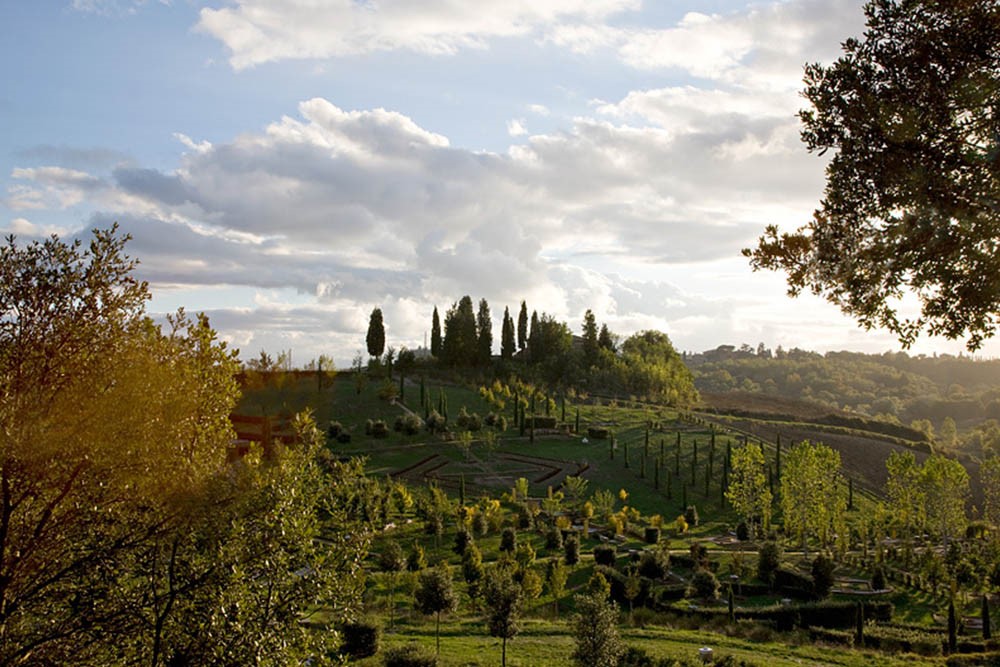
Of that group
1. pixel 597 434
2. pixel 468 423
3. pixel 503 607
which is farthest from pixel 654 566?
pixel 468 423

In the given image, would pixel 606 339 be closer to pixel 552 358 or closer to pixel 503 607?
pixel 552 358

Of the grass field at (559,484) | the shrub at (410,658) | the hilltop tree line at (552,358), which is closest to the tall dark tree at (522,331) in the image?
the hilltop tree line at (552,358)

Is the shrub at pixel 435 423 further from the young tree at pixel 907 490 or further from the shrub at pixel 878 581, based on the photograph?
the shrub at pixel 878 581

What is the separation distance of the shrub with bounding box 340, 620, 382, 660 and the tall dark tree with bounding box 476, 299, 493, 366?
6747cm

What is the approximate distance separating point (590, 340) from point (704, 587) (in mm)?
66122

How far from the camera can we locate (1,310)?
22.9 feet

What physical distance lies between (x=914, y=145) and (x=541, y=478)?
4446 centimetres

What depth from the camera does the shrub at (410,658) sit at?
16.4 m

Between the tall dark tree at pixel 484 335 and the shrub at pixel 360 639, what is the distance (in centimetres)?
6747

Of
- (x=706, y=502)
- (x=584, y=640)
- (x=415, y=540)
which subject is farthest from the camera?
(x=706, y=502)

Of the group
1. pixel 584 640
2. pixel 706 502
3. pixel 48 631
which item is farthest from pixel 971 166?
pixel 706 502

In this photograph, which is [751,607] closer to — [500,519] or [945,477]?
[500,519]

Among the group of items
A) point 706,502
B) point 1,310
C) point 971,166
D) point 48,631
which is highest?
point 971,166

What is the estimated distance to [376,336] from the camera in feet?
271
